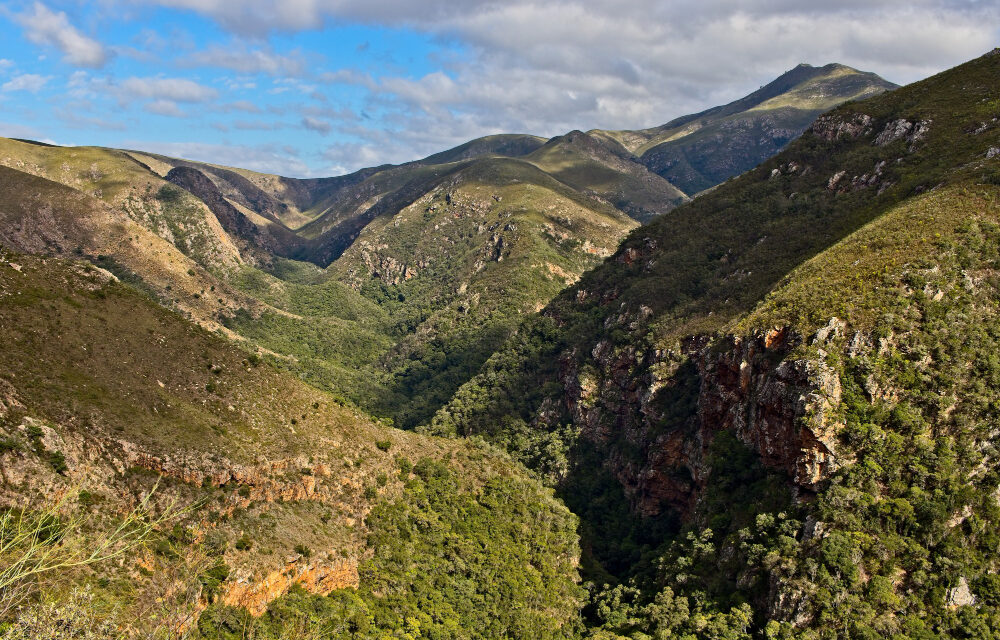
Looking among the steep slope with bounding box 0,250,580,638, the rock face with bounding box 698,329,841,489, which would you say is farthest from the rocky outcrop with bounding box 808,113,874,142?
the steep slope with bounding box 0,250,580,638

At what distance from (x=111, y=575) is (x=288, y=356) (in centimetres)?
13328

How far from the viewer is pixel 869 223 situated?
262ft

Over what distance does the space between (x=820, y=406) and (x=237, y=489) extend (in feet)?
180

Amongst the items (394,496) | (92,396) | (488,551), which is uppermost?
(92,396)

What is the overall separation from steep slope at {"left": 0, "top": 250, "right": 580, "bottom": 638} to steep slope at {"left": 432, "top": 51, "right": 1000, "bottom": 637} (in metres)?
15.4

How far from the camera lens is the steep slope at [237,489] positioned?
45.7 metres

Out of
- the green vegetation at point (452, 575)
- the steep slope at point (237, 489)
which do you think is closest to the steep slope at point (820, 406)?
the green vegetation at point (452, 575)

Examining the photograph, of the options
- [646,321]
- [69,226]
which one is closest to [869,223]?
[646,321]

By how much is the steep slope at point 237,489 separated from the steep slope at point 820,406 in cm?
1539

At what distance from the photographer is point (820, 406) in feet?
197

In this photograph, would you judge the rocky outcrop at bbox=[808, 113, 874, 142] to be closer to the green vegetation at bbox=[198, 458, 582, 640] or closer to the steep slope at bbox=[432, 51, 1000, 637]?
the steep slope at bbox=[432, 51, 1000, 637]

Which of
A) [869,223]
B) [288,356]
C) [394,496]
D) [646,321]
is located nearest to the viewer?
[394,496]

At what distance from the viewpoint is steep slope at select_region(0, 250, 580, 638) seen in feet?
150

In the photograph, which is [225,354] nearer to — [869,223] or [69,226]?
[869,223]
